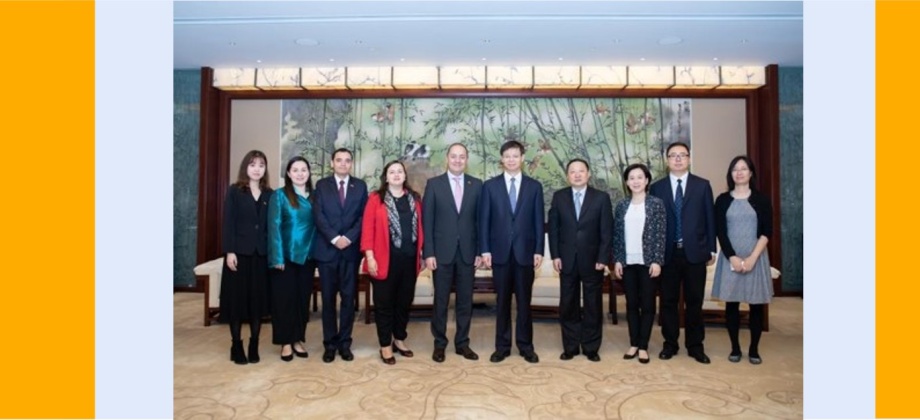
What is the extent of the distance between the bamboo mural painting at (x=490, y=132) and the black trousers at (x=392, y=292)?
10.7ft

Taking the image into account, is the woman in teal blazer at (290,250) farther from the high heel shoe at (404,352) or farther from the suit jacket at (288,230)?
the high heel shoe at (404,352)

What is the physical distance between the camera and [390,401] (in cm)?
298

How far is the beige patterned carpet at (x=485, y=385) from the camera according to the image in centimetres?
286

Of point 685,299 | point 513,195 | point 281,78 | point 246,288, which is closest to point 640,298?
point 685,299

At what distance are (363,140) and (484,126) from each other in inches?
60.3

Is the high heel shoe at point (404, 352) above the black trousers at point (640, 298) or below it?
below

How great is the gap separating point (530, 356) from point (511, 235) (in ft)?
2.72

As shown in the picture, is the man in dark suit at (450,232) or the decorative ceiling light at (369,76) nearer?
the man in dark suit at (450,232)

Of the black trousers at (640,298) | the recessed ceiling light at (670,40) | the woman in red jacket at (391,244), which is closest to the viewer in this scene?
the woman in red jacket at (391,244)

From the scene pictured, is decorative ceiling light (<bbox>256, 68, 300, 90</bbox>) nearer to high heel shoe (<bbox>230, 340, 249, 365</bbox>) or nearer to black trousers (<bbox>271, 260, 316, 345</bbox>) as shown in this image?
black trousers (<bbox>271, 260, 316, 345</bbox>)

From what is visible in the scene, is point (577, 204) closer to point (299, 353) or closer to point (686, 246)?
point (686, 246)

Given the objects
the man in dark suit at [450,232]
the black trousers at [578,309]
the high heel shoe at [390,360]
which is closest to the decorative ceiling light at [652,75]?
the black trousers at [578,309]

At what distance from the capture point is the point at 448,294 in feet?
12.6

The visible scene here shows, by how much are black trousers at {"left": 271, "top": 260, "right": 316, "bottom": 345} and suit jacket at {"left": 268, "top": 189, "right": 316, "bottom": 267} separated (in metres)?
0.09
